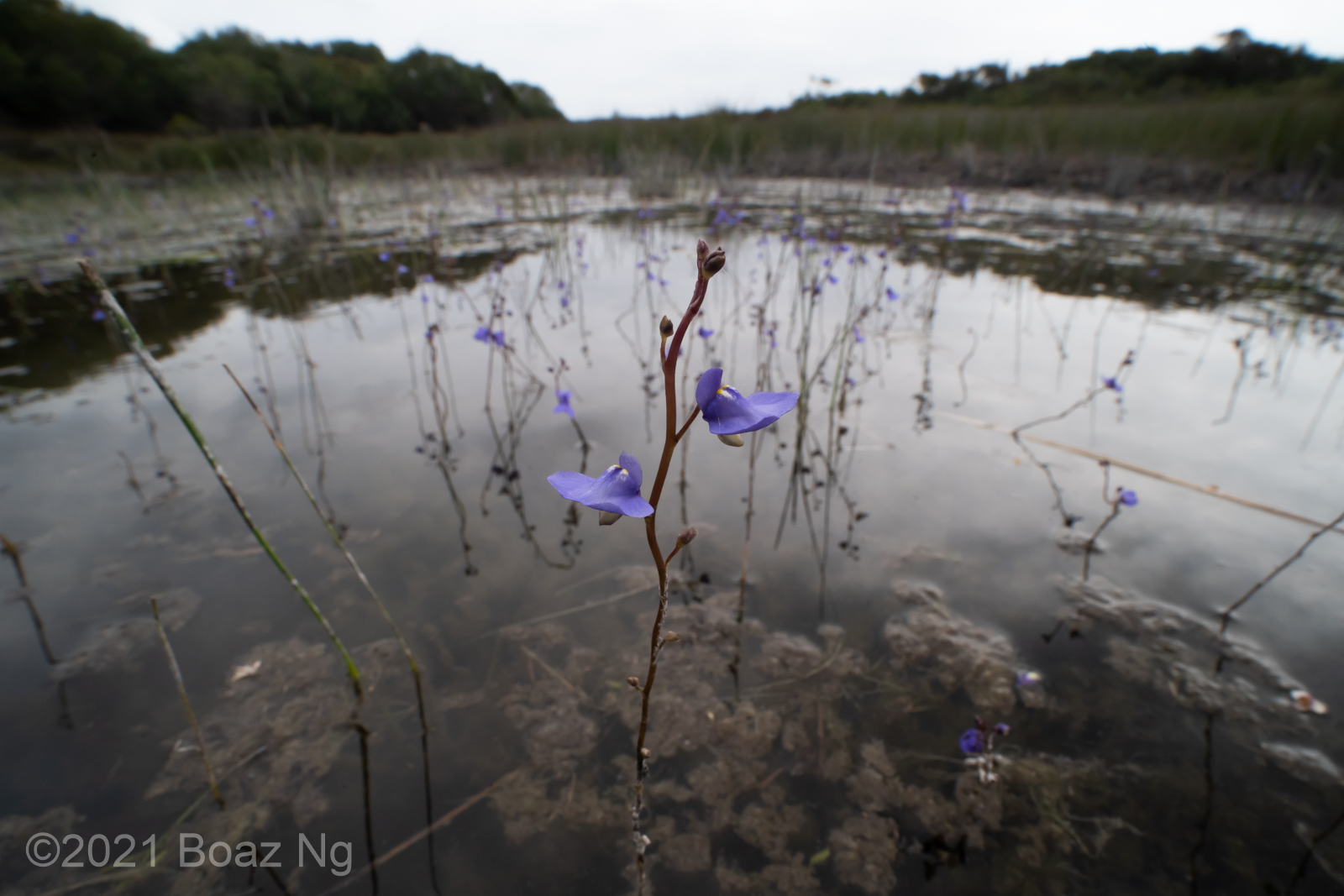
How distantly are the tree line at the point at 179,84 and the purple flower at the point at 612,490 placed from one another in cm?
3097

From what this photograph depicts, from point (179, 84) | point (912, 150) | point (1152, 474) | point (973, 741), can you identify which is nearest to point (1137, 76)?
point (912, 150)

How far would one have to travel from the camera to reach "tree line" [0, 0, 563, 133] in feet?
91.0

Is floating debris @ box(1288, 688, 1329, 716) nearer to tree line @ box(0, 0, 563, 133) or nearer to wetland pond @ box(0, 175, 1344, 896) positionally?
wetland pond @ box(0, 175, 1344, 896)

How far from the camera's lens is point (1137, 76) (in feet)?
95.1

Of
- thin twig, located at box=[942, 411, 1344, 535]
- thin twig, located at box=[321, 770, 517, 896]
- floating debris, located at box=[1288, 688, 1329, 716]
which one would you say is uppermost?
thin twig, located at box=[942, 411, 1344, 535]

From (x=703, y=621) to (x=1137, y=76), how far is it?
4221cm

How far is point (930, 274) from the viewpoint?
506 centimetres

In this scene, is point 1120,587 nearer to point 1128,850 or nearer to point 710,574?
point 1128,850

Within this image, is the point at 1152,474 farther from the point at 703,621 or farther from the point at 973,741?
the point at 703,621

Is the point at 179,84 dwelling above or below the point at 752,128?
above

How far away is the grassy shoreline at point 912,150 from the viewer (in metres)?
8.24

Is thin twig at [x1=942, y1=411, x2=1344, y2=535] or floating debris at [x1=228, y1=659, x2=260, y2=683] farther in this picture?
thin twig at [x1=942, y1=411, x2=1344, y2=535]

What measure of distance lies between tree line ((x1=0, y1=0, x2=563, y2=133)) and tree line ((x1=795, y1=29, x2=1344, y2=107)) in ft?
91.1

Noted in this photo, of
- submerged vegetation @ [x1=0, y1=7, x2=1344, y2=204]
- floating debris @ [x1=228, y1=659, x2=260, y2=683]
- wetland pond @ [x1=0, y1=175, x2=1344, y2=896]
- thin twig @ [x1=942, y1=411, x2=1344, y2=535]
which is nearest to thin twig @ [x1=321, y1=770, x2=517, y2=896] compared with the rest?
wetland pond @ [x1=0, y1=175, x2=1344, y2=896]
